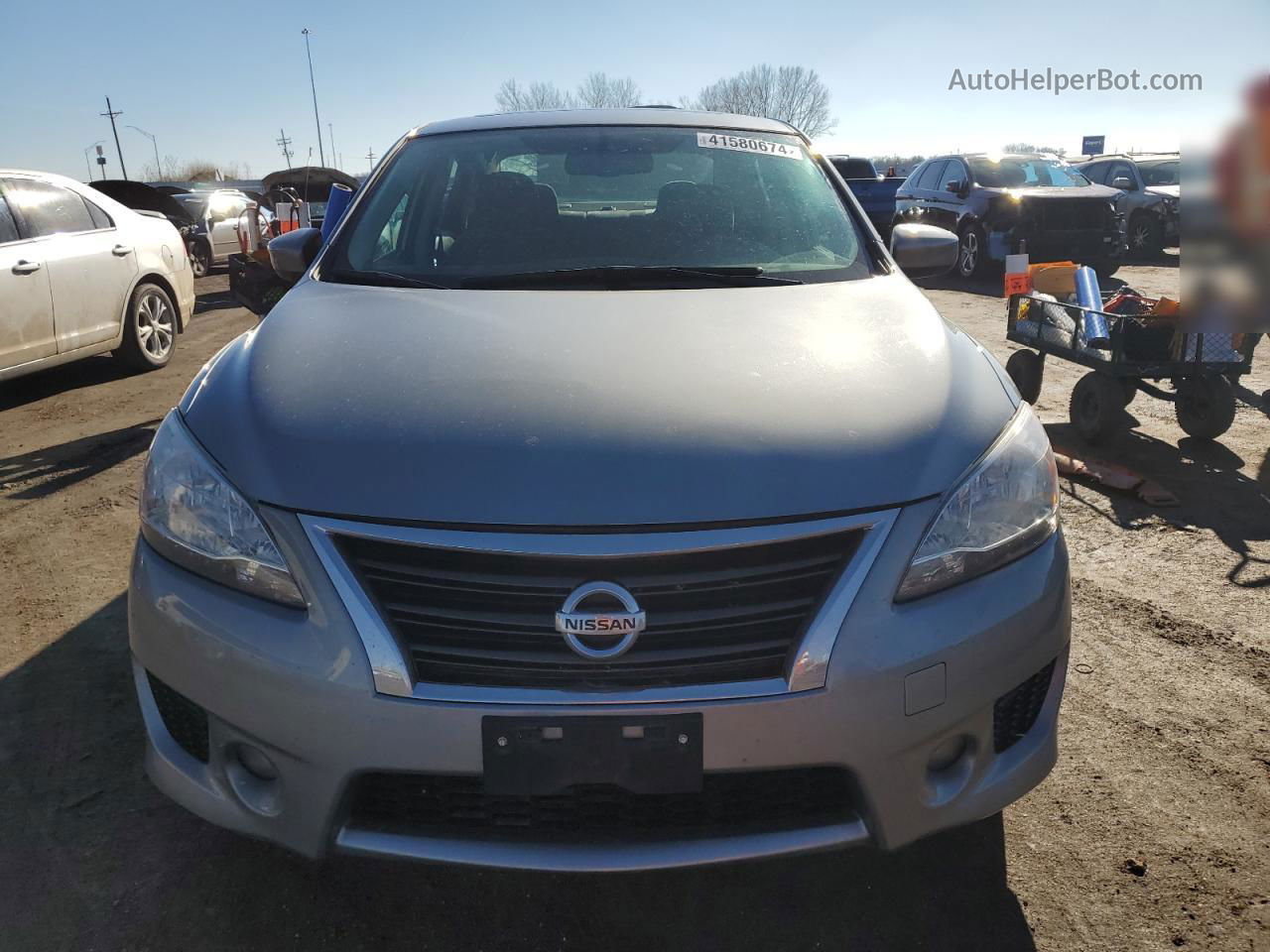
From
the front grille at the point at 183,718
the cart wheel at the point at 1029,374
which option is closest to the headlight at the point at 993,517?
the front grille at the point at 183,718

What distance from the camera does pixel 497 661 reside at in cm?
164

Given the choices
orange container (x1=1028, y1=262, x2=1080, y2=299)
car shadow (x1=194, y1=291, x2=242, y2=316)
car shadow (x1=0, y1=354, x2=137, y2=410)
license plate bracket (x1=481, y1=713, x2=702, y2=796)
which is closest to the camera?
license plate bracket (x1=481, y1=713, x2=702, y2=796)

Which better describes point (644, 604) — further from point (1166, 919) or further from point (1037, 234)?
point (1037, 234)

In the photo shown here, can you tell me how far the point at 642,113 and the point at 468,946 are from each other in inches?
106

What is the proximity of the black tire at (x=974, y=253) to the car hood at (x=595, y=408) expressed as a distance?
1176 centimetres

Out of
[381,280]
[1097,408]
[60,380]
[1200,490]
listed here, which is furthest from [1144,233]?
[381,280]

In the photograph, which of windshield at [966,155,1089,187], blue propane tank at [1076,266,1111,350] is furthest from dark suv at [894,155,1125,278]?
blue propane tank at [1076,266,1111,350]

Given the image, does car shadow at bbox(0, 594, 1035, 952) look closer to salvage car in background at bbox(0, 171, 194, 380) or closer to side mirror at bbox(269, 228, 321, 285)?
side mirror at bbox(269, 228, 321, 285)

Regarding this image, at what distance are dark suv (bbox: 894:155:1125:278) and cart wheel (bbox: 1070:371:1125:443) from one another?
6776mm

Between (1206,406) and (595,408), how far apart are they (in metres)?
4.72

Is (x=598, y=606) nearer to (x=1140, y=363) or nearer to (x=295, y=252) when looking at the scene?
(x=295, y=252)

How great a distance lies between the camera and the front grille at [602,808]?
5.54ft

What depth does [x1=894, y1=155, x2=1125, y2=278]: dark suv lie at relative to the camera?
12484 millimetres

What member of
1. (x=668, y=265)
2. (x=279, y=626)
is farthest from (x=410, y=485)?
(x=668, y=265)
